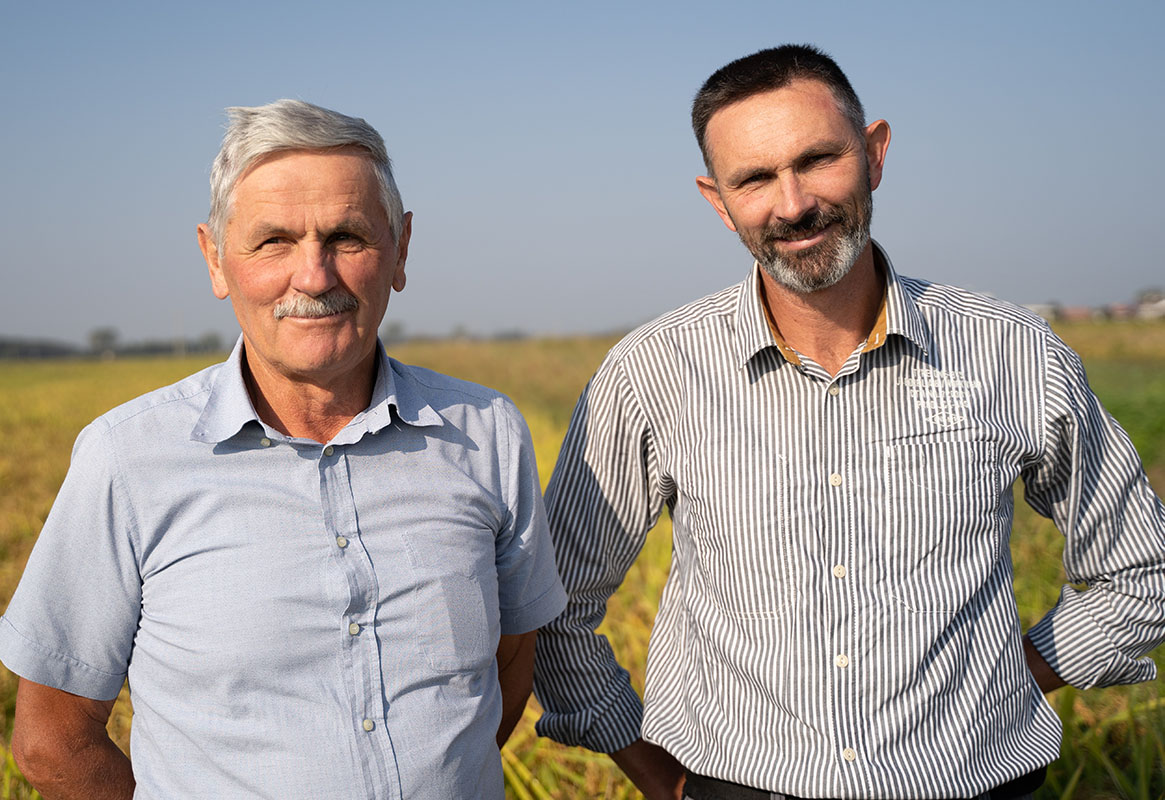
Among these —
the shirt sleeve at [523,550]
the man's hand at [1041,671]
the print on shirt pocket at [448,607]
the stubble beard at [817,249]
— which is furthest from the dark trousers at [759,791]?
the stubble beard at [817,249]

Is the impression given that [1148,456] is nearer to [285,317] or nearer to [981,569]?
[981,569]

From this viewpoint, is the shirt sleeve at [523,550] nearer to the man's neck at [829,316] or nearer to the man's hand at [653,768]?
the man's hand at [653,768]

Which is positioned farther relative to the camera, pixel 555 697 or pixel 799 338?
pixel 555 697

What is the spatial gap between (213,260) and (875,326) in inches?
54.3

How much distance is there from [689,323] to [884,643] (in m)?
0.82

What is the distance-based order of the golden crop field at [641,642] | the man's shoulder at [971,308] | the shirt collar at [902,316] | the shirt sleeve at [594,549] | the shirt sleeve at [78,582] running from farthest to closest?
the golden crop field at [641,642] < the shirt sleeve at [594,549] < the man's shoulder at [971,308] < the shirt collar at [902,316] < the shirt sleeve at [78,582]

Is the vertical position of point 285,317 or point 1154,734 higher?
→ point 285,317

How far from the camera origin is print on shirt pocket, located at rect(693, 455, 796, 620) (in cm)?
199

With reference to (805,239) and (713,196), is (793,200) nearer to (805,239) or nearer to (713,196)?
(805,239)

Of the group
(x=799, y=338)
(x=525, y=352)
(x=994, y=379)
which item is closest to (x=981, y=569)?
(x=994, y=379)

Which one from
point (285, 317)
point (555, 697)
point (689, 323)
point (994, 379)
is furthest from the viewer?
point (555, 697)

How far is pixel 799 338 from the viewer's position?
211 cm

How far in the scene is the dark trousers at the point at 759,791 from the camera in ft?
6.45

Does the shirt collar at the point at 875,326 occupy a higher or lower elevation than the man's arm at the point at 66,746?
higher
